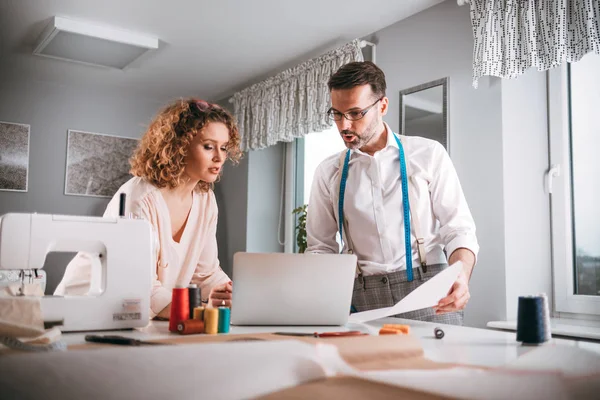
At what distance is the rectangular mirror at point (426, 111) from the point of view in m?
3.30

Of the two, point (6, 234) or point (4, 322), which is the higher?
point (6, 234)

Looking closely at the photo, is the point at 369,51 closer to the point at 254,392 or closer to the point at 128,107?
the point at 128,107

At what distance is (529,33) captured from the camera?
279 centimetres

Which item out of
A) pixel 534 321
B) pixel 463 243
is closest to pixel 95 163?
pixel 463 243

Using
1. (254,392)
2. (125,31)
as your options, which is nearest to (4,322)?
(254,392)

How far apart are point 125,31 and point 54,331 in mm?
3339

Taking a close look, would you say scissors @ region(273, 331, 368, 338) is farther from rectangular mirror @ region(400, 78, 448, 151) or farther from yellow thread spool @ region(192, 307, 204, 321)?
rectangular mirror @ region(400, 78, 448, 151)

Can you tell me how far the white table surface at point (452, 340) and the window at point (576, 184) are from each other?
177 centimetres

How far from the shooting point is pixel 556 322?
114 inches

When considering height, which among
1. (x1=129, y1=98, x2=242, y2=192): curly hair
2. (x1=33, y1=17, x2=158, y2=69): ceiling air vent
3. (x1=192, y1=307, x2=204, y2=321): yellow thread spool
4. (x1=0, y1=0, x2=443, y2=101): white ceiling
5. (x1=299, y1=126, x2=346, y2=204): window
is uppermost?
(x1=0, y1=0, x2=443, y2=101): white ceiling

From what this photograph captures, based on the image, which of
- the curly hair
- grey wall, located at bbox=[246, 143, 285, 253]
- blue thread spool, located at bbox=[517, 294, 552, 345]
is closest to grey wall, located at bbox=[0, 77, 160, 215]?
grey wall, located at bbox=[246, 143, 285, 253]

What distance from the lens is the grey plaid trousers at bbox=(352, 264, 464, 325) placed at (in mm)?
1979

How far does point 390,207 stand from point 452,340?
900mm

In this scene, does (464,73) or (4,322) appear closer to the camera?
(4,322)
